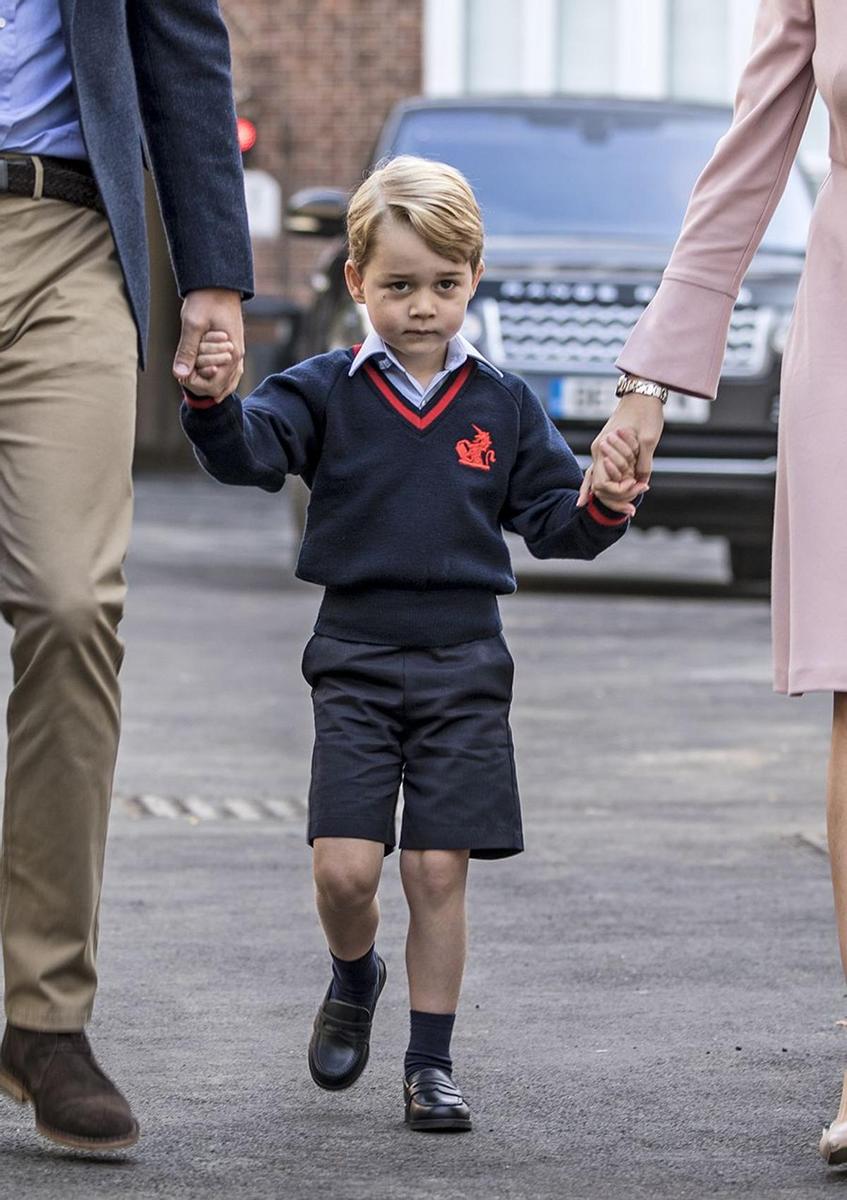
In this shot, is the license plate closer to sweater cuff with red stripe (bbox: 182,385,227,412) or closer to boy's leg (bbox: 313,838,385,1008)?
boy's leg (bbox: 313,838,385,1008)

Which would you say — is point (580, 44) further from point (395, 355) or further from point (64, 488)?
point (64, 488)

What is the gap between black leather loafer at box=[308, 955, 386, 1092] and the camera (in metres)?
4.02

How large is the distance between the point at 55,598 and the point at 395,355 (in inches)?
28.7

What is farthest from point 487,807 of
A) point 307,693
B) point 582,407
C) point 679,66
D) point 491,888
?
point 679,66

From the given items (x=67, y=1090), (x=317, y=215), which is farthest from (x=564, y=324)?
(x=67, y=1090)

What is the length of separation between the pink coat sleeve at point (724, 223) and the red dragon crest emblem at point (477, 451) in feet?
0.75

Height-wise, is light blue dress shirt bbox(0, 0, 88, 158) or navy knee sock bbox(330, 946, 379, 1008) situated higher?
light blue dress shirt bbox(0, 0, 88, 158)

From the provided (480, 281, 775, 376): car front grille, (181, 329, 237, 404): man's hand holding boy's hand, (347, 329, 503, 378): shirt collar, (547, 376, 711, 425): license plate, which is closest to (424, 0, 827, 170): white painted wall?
(480, 281, 775, 376): car front grille

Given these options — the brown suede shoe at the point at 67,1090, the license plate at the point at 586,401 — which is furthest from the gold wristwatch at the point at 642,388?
the license plate at the point at 586,401

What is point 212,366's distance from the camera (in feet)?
12.4

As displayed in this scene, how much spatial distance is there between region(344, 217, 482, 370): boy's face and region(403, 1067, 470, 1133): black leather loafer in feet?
3.44

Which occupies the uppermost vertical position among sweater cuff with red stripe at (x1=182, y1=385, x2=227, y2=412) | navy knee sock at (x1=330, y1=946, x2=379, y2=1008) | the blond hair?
the blond hair

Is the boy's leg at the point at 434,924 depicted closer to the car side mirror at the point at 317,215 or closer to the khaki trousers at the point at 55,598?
the khaki trousers at the point at 55,598

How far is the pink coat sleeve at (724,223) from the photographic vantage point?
3.91 meters
